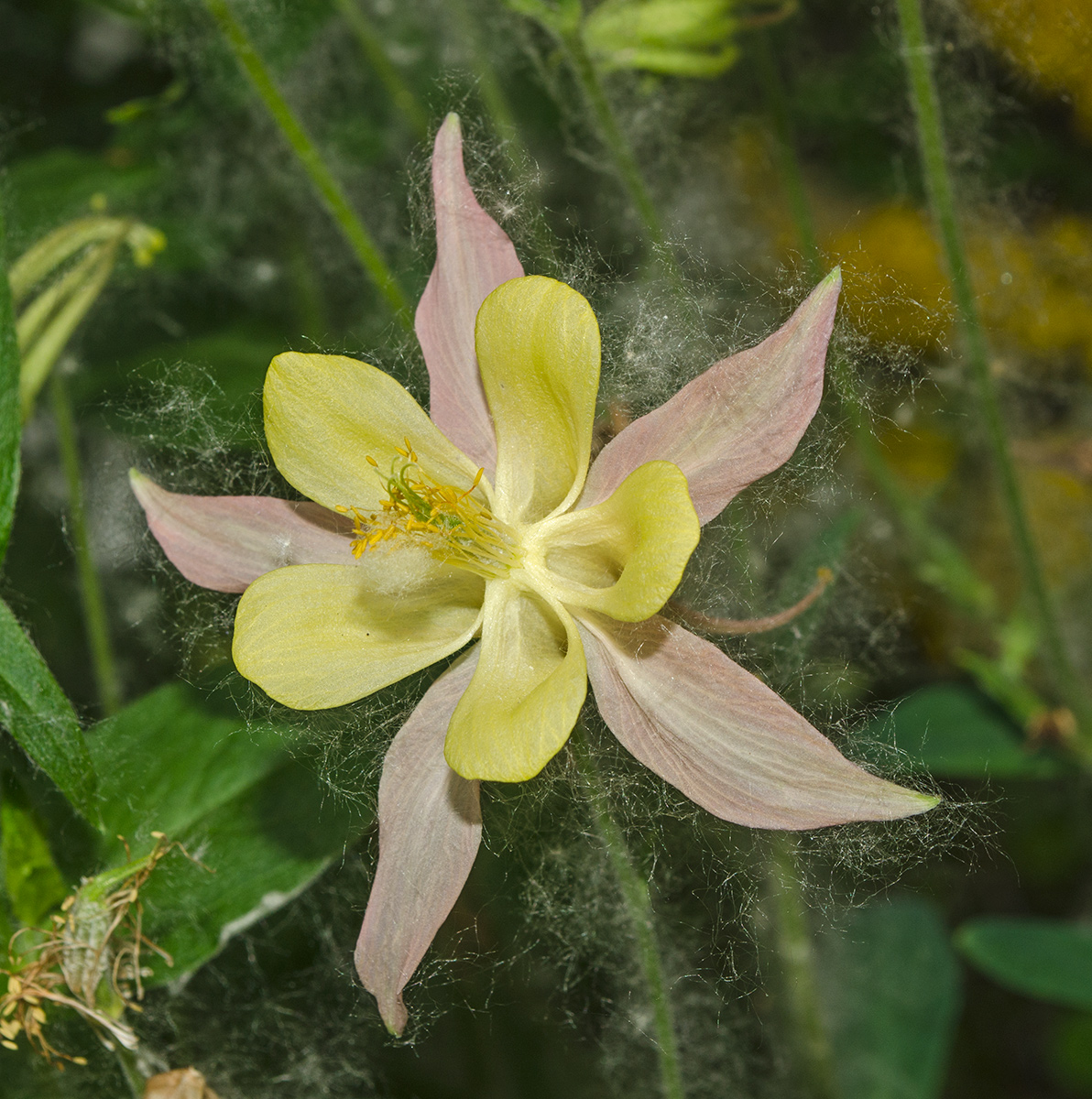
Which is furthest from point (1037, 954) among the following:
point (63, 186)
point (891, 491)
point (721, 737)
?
point (63, 186)

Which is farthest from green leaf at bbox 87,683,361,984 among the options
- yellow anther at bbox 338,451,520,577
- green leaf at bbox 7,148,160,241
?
green leaf at bbox 7,148,160,241

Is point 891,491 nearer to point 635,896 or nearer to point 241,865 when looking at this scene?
point 635,896

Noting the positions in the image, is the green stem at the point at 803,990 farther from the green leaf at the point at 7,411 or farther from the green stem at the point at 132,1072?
the green leaf at the point at 7,411

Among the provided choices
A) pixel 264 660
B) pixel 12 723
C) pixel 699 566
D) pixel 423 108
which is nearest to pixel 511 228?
pixel 699 566

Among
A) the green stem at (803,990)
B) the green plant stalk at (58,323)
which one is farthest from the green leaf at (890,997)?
the green plant stalk at (58,323)

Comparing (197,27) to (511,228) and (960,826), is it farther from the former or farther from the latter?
(960,826)

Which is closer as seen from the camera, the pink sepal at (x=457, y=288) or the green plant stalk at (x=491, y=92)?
the pink sepal at (x=457, y=288)
